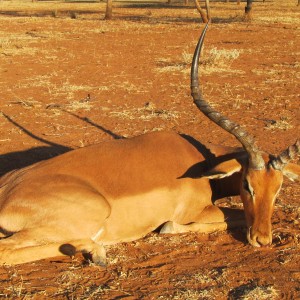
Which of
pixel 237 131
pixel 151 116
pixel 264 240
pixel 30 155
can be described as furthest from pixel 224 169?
pixel 151 116

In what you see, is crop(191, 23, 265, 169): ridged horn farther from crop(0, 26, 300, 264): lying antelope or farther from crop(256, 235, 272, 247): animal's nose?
crop(256, 235, 272, 247): animal's nose

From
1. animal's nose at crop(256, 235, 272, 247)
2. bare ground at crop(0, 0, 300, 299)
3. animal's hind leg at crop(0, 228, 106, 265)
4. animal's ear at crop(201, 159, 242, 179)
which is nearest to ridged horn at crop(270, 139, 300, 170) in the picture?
animal's ear at crop(201, 159, 242, 179)

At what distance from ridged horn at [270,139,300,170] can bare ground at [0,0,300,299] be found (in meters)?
0.79

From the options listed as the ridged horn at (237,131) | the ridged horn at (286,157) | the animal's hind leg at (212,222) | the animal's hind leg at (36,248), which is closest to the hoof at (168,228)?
the animal's hind leg at (212,222)

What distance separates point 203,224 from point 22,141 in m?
4.20

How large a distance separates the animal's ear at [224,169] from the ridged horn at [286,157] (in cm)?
41

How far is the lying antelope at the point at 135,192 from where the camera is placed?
4.93m

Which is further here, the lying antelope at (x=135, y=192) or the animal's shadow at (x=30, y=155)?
the animal's shadow at (x=30, y=155)

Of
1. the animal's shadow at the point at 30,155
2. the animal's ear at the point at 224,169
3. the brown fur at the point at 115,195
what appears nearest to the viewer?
the brown fur at the point at 115,195

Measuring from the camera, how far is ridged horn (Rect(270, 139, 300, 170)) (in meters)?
5.02

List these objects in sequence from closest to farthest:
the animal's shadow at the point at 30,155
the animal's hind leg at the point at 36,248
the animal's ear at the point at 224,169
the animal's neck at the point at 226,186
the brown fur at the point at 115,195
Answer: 1. the animal's hind leg at the point at 36,248
2. the brown fur at the point at 115,195
3. the animal's ear at the point at 224,169
4. the animal's neck at the point at 226,186
5. the animal's shadow at the point at 30,155

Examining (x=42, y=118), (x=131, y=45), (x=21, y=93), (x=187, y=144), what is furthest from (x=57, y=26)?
(x=187, y=144)

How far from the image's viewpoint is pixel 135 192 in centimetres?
531

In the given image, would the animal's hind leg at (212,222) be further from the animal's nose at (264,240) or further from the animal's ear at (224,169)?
the animal's nose at (264,240)
